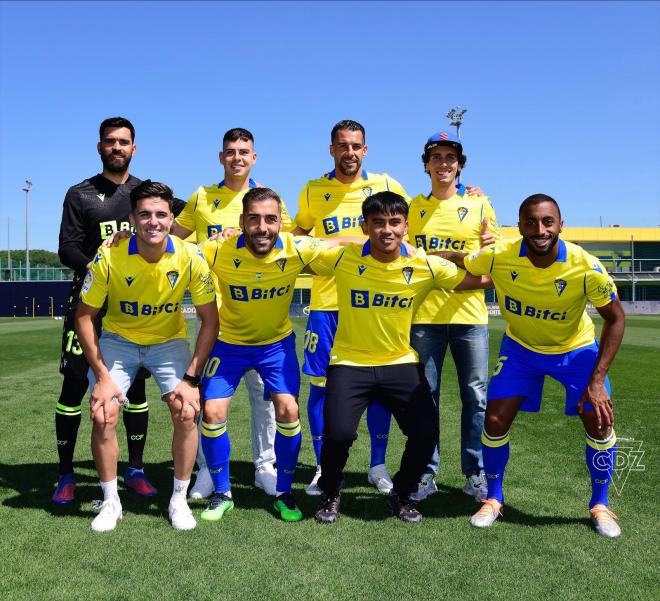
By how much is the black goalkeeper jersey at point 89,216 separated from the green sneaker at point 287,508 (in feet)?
7.12

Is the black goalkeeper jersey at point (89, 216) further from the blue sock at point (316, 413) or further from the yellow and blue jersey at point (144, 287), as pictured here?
the blue sock at point (316, 413)

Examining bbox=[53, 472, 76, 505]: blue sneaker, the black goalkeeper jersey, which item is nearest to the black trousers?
bbox=[53, 472, 76, 505]: blue sneaker

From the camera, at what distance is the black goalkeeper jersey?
14.9ft

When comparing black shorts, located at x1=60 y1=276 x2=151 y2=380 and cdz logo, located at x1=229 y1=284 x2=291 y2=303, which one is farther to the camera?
black shorts, located at x1=60 y1=276 x2=151 y2=380

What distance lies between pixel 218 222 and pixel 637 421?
16.7 ft

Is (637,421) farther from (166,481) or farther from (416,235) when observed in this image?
(166,481)

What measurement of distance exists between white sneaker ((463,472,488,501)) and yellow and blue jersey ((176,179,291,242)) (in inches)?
96.7

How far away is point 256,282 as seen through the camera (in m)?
4.16

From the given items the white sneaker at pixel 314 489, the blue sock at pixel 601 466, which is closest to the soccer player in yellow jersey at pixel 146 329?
the white sneaker at pixel 314 489

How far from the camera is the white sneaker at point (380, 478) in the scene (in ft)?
14.9

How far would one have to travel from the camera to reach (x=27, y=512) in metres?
4.04

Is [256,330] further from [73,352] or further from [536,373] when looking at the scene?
[536,373]

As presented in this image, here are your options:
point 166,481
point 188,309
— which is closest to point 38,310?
point 188,309

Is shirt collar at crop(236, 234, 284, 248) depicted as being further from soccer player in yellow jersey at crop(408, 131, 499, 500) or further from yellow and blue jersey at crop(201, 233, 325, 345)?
soccer player in yellow jersey at crop(408, 131, 499, 500)
